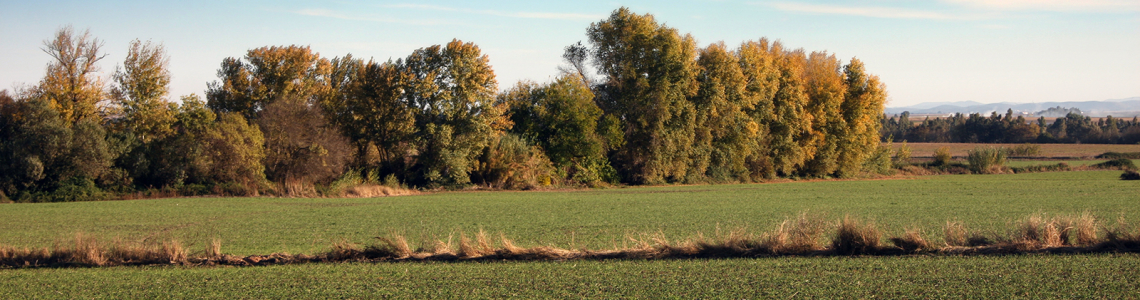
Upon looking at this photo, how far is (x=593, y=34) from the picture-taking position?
41500mm

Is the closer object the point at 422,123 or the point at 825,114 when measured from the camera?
the point at 422,123

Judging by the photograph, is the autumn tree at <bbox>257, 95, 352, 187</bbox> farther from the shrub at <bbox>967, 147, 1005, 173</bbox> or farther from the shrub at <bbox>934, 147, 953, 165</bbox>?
the shrub at <bbox>934, 147, 953, 165</bbox>

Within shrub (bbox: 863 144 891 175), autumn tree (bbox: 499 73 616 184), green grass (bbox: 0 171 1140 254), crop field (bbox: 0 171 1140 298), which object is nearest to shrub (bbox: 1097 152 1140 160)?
shrub (bbox: 863 144 891 175)

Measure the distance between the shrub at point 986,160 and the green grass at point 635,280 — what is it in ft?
173

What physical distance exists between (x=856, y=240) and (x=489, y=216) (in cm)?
1258

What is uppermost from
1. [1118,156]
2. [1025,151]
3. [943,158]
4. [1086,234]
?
[1025,151]

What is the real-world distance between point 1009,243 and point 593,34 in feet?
106

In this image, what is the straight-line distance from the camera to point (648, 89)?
39.6 m

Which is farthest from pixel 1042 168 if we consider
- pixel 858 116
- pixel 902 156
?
pixel 858 116

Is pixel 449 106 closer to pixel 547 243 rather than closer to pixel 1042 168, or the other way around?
pixel 547 243

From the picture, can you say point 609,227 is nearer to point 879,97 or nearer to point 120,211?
point 120,211

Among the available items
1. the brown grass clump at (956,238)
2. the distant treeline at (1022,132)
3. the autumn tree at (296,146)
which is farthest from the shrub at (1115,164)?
the autumn tree at (296,146)

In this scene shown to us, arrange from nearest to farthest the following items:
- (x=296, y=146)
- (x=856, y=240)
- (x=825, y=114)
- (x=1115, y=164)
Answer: (x=856, y=240) < (x=296, y=146) < (x=825, y=114) < (x=1115, y=164)

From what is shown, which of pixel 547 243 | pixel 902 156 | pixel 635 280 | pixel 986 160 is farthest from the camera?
pixel 902 156
